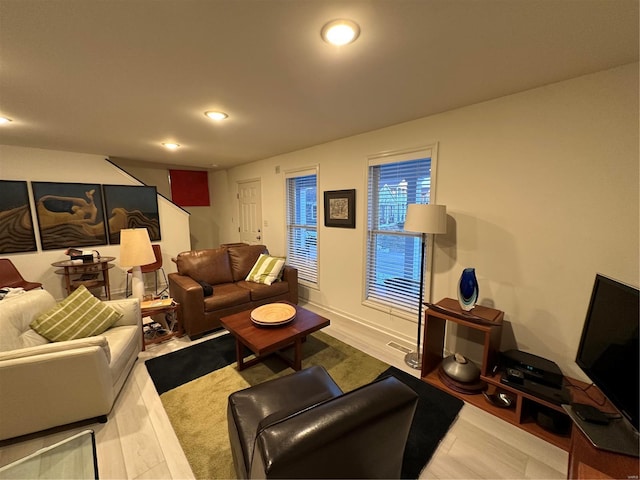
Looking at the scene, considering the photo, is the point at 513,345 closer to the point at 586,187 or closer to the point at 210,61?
the point at 586,187

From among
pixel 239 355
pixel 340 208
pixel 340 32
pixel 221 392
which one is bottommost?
pixel 221 392

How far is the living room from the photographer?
65.7 inches

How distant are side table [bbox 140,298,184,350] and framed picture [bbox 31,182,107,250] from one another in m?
2.39

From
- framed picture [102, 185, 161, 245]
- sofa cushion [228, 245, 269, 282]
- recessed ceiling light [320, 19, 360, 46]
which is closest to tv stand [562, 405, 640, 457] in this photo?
recessed ceiling light [320, 19, 360, 46]

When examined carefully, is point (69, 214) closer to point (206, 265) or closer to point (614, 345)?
point (206, 265)

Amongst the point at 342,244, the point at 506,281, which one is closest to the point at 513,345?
the point at 506,281

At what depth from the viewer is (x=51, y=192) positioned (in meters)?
3.83

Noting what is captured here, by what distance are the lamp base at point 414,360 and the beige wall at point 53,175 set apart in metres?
4.51

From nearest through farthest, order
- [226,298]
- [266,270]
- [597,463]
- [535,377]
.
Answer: [597,463]
[535,377]
[226,298]
[266,270]

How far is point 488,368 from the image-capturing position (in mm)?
1922

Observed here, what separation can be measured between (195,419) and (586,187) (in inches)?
124

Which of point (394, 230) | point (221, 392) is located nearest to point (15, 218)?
point (221, 392)

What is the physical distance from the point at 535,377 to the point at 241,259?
11.1ft

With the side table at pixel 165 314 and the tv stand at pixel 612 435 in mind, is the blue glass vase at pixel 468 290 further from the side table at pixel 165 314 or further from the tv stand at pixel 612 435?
the side table at pixel 165 314
